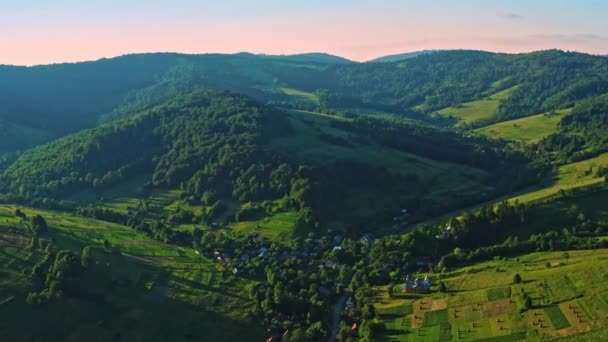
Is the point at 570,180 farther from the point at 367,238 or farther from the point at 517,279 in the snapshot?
the point at 517,279

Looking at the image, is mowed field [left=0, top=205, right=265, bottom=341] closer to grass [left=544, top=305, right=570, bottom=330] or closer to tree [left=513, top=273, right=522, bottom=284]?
tree [left=513, top=273, right=522, bottom=284]

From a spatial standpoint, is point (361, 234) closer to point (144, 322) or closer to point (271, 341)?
point (271, 341)

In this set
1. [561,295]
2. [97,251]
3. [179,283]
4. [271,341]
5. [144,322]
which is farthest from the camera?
[97,251]

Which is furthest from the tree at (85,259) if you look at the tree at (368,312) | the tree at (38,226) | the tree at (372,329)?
the tree at (372,329)

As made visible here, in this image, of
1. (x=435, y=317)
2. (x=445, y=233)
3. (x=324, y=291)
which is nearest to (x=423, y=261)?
(x=445, y=233)

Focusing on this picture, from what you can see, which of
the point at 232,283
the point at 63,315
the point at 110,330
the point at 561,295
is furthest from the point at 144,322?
the point at 561,295

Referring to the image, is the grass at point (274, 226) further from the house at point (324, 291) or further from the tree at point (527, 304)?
the tree at point (527, 304)

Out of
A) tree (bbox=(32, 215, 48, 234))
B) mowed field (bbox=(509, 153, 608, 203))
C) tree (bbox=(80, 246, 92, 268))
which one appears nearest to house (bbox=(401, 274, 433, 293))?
mowed field (bbox=(509, 153, 608, 203))
